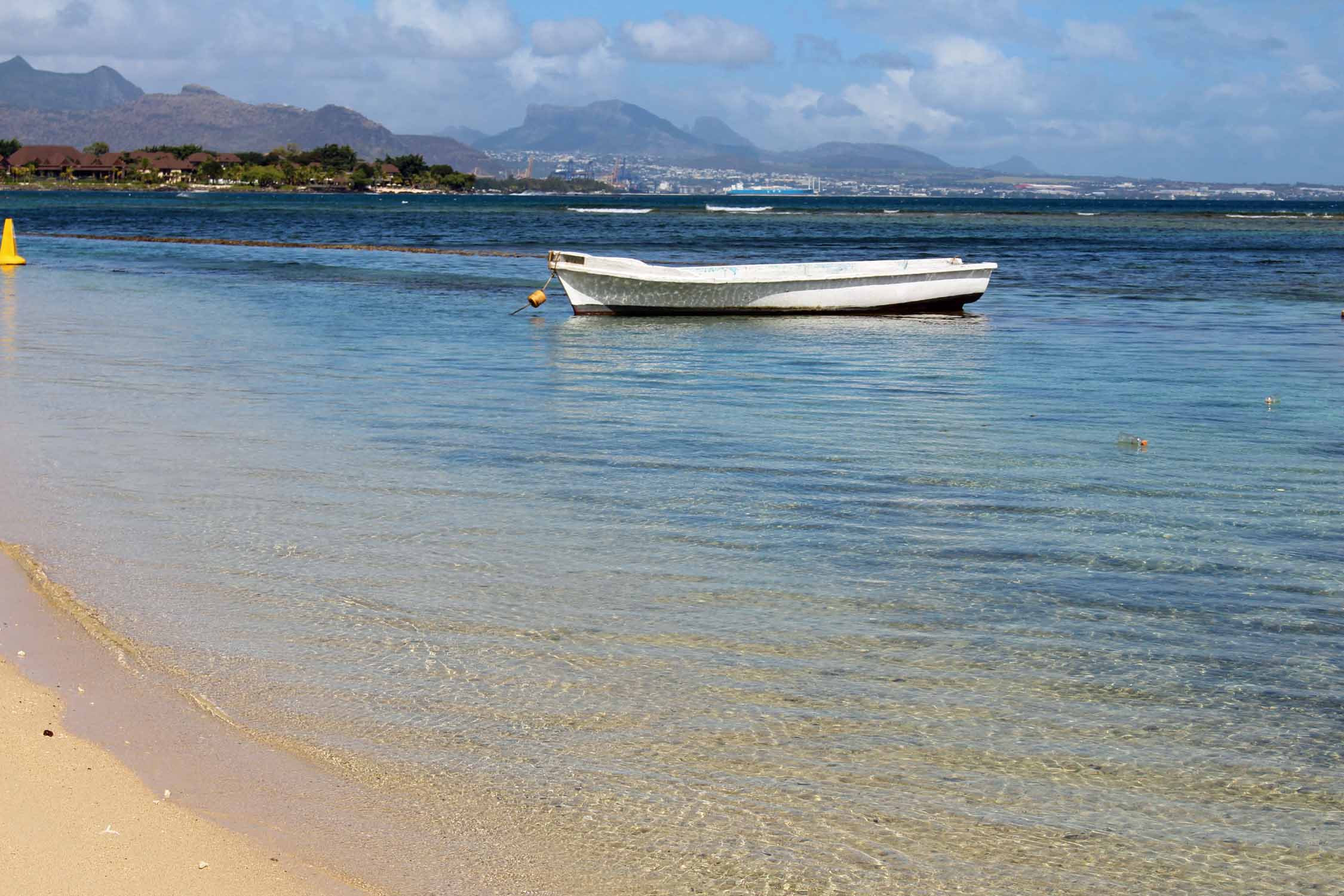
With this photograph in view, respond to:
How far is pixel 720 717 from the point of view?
199 inches

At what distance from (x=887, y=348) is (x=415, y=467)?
1095 cm

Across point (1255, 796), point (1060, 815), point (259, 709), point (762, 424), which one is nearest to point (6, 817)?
point (259, 709)

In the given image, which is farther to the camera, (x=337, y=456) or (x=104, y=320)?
(x=104, y=320)

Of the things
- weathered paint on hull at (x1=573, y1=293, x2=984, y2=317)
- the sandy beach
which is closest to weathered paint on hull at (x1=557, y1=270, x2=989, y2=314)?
weathered paint on hull at (x1=573, y1=293, x2=984, y2=317)

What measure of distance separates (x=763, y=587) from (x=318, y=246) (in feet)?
145

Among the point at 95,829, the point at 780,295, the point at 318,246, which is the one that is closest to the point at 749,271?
the point at 780,295

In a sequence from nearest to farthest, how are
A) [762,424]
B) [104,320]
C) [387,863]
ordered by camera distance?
[387,863], [762,424], [104,320]

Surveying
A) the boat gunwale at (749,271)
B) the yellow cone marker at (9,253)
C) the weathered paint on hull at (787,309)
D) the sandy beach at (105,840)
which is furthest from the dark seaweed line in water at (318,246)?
the sandy beach at (105,840)

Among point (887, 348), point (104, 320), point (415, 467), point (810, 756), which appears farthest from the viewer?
point (104, 320)

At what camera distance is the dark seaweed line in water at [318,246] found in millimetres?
46219

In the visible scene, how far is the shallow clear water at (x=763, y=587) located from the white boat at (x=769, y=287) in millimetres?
6788

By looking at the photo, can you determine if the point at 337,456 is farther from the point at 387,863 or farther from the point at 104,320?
the point at 104,320

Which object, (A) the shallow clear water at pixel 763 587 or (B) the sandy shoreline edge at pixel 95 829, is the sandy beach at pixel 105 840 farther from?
(A) the shallow clear water at pixel 763 587

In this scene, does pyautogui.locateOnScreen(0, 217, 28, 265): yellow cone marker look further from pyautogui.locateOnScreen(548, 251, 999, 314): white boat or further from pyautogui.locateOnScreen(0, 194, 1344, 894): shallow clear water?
pyautogui.locateOnScreen(0, 194, 1344, 894): shallow clear water
